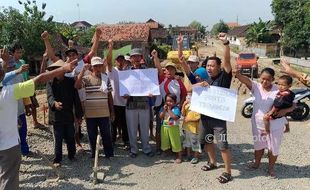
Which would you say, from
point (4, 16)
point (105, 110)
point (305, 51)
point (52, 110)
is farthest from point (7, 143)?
point (305, 51)

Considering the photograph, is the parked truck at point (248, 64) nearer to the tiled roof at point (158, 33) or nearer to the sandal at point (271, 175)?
the sandal at point (271, 175)

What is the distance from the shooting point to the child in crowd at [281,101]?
5.12 metres

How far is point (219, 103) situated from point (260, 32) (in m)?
47.7

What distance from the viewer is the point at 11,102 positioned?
368cm

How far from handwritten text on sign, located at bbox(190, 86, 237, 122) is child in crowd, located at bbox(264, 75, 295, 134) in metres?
0.59

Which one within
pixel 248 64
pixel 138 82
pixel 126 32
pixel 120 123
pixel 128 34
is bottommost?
pixel 120 123

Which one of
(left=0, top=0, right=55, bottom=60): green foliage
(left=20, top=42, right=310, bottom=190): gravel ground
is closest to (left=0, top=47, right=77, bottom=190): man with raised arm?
(left=20, top=42, right=310, bottom=190): gravel ground

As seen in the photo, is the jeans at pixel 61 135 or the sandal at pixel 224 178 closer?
the sandal at pixel 224 178

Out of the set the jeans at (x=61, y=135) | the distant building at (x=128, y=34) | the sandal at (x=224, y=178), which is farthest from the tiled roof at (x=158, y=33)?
the sandal at (x=224, y=178)

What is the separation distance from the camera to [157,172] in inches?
224

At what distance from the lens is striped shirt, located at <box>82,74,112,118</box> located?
18.9ft

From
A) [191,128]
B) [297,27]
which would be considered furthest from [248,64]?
[191,128]

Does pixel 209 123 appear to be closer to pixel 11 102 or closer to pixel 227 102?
pixel 227 102

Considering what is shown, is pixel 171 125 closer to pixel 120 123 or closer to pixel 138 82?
pixel 138 82
